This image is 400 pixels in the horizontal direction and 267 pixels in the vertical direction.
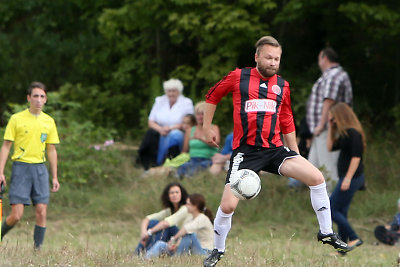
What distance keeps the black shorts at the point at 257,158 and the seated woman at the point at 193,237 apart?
7.16ft

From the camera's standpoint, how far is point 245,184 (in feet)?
20.7

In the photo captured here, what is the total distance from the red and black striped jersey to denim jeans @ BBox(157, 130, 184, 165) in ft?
20.3

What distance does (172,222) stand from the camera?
31.4 feet

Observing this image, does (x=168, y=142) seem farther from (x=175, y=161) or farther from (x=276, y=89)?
(x=276, y=89)

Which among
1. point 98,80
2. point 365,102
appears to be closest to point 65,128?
point 98,80

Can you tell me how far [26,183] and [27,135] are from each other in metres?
0.52

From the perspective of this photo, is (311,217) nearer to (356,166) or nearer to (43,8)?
(356,166)

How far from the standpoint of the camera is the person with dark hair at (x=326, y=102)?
1142cm

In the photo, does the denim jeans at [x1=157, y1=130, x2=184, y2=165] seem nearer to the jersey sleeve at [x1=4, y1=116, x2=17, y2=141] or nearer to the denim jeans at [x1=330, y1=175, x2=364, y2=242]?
the denim jeans at [x1=330, y1=175, x2=364, y2=242]

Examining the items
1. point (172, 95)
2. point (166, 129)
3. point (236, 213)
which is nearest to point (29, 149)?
point (236, 213)

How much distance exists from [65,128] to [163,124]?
5.72 ft

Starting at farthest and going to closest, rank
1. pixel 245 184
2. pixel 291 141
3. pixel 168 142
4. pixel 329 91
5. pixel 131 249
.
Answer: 1. pixel 168 142
2. pixel 329 91
3. pixel 131 249
4. pixel 291 141
5. pixel 245 184

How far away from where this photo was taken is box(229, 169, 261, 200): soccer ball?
6.31m

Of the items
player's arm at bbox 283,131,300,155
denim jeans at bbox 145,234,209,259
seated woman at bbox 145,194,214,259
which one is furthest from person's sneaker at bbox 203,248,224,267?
denim jeans at bbox 145,234,209,259
